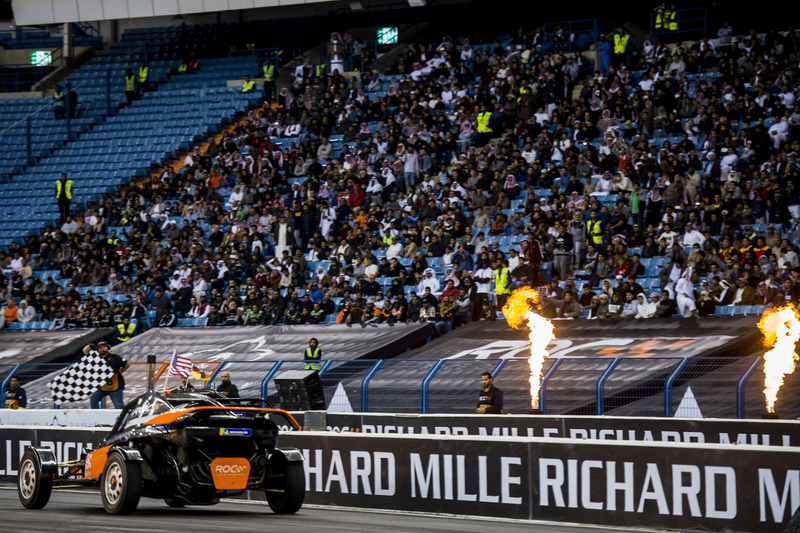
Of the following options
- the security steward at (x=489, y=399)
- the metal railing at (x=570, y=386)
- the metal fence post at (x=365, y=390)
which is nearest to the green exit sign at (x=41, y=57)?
the metal railing at (x=570, y=386)

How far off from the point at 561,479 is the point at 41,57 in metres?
39.7

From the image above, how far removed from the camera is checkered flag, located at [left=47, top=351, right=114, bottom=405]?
878 inches

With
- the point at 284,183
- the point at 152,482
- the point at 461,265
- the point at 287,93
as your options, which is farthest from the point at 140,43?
the point at 152,482

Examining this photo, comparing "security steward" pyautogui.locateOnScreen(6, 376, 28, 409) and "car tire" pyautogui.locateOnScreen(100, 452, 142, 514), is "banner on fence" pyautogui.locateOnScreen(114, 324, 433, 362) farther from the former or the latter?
"car tire" pyautogui.locateOnScreen(100, 452, 142, 514)

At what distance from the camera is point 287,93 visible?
3778 cm

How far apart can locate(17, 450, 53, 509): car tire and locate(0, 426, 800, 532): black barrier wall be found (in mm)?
2862

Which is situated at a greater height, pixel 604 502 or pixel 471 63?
pixel 471 63

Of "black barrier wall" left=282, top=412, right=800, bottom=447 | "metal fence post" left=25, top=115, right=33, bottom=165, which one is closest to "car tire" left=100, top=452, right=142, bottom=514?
"black barrier wall" left=282, top=412, right=800, bottom=447

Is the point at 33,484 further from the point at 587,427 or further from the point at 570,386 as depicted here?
the point at 570,386

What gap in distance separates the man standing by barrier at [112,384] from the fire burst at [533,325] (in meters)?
7.68

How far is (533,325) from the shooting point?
22031 mm

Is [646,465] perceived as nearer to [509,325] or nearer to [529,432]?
[529,432]

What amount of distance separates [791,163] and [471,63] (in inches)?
499

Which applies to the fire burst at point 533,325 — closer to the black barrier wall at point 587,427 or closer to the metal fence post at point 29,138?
the black barrier wall at point 587,427
